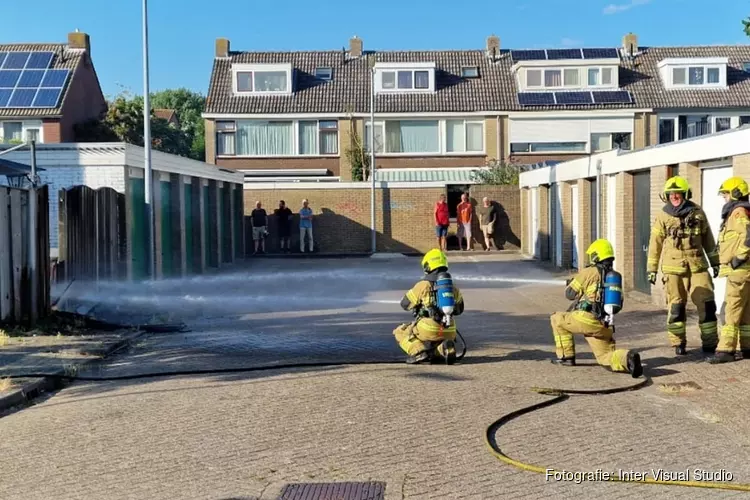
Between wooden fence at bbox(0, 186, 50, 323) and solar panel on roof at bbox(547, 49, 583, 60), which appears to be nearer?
wooden fence at bbox(0, 186, 50, 323)

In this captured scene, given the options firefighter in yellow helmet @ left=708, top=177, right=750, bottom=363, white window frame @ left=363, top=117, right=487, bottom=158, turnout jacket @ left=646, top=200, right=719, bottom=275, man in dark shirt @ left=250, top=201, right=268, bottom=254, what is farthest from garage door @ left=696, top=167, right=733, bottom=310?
white window frame @ left=363, top=117, right=487, bottom=158

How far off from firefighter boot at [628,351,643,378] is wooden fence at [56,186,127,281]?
8.87m

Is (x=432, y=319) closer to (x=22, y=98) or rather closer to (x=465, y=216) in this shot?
(x=465, y=216)

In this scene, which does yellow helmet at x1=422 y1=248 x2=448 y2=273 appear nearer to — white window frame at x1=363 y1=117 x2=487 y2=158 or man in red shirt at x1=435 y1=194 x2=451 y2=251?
man in red shirt at x1=435 y1=194 x2=451 y2=251

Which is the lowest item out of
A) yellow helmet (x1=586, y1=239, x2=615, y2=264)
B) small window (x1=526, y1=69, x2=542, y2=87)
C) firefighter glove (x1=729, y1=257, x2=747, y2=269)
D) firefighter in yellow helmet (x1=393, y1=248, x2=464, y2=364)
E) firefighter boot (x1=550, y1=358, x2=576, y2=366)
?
firefighter boot (x1=550, y1=358, x2=576, y2=366)

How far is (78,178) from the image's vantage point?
17.0 m

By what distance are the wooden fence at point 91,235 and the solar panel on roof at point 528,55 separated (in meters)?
29.0

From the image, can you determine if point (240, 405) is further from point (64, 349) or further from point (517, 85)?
point (517, 85)

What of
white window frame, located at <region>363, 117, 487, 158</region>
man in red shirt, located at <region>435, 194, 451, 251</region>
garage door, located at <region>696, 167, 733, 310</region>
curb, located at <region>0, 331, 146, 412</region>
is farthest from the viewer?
white window frame, located at <region>363, 117, 487, 158</region>

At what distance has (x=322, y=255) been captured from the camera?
103 ft

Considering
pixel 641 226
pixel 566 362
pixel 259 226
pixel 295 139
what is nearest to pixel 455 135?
pixel 295 139

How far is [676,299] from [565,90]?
33249mm

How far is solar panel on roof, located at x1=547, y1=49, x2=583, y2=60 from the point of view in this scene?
138ft

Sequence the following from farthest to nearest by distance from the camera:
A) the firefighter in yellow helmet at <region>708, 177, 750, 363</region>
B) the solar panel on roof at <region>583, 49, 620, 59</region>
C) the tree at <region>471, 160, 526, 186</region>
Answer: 1. the solar panel on roof at <region>583, 49, 620, 59</region>
2. the tree at <region>471, 160, 526, 186</region>
3. the firefighter in yellow helmet at <region>708, 177, 750, 363</region>
